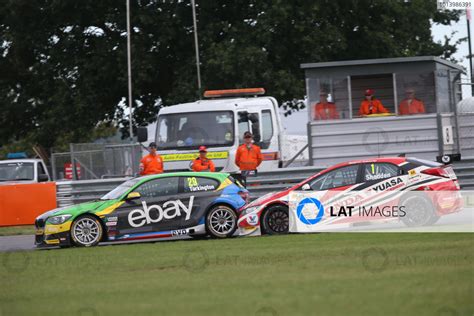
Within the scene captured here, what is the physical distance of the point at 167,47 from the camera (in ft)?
119

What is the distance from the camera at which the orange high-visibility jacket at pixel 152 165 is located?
22.5 m

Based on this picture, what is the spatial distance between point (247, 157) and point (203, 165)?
117 cm

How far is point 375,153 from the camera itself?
76.9ft

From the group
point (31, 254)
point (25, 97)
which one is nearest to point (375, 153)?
point (31, 254)

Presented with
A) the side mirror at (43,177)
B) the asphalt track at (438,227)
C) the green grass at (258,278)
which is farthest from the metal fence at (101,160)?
the green grass at (258,278)

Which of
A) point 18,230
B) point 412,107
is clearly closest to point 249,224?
point 412,107

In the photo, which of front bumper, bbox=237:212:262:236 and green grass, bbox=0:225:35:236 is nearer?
front bumper, bbox=237:212:262:236

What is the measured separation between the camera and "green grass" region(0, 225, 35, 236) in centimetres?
2380

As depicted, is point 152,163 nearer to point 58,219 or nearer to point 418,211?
point 58,219

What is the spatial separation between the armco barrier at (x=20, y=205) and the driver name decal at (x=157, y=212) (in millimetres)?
6406

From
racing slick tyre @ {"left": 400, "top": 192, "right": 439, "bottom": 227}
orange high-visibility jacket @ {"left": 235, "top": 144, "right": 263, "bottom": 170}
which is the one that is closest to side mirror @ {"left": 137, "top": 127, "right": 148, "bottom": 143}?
orange high-visibility jacket @ {"left": 235, "top": 144, "right": 263, "bottom": 170}

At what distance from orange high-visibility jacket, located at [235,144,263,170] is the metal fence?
240 inches

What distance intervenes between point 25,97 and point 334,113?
1871 centimetres

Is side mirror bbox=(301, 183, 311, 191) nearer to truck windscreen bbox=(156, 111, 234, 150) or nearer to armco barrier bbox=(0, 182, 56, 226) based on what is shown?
truck windscreen bbox=(156, 111, 234, 150)
